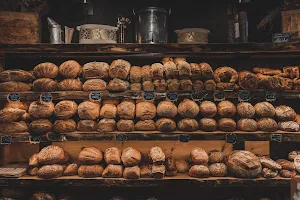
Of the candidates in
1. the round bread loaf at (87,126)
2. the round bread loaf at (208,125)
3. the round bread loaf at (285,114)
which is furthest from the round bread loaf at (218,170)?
the round bread loaf at (87,126)

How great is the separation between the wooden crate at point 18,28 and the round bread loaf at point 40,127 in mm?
867

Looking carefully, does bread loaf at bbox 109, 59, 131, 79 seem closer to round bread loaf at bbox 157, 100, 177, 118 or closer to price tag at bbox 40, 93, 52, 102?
round bread loaf at bbox 157, 100, 177, 118

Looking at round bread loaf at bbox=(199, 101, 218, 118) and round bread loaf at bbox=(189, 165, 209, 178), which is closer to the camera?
round bread loaf at bbox=(189, 165, 209, 178)

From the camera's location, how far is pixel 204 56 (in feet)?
12.2

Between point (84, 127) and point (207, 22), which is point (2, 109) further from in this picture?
point (207, 22)

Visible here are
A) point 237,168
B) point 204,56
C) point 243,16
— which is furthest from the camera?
point 204,56

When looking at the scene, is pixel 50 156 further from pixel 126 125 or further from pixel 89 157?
pixel 126 125

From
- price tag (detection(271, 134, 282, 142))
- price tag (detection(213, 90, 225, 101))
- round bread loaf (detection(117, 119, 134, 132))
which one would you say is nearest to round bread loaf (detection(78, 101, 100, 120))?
round bread loaf (detection(117, 119, 134, 132))

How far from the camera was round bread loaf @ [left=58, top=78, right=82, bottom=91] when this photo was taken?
3365mm

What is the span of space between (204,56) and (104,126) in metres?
1.42

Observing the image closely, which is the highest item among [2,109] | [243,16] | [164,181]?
[243,16]

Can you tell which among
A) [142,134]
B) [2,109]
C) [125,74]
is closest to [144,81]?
[125,74]

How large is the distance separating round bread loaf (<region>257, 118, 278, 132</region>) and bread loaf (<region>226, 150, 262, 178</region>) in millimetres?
329

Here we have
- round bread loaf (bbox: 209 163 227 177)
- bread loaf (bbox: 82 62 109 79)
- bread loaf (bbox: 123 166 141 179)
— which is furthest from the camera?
bread loaf (bbox: 82 62 109 79)
